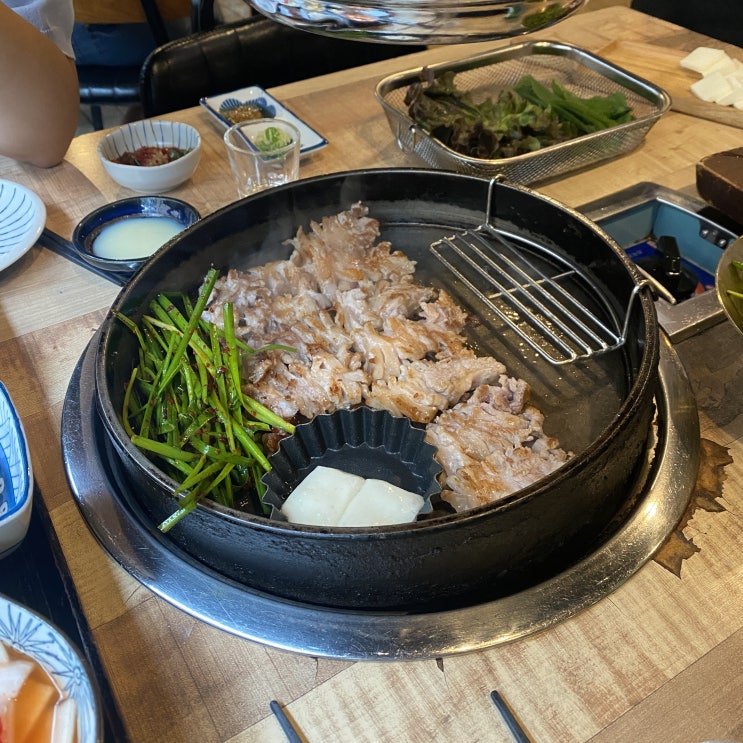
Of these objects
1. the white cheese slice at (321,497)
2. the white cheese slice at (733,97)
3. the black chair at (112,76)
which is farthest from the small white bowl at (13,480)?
the black chair at (112,76)

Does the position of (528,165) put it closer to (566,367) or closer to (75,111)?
(566,367)

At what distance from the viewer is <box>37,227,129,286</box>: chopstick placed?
2.27m

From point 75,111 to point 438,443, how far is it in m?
2.31

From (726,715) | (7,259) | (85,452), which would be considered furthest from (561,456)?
(7,259)

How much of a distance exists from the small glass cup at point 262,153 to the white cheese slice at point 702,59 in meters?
2.10

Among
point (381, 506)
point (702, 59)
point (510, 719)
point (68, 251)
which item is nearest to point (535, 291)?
point (381, 506)

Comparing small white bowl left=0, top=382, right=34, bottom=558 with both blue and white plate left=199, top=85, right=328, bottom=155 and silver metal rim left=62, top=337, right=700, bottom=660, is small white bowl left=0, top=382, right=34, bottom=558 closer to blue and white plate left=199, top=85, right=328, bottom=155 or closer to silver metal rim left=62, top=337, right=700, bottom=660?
silver metal rim left=62, top=337, right=700, bottom=660

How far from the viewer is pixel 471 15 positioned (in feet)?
2.76

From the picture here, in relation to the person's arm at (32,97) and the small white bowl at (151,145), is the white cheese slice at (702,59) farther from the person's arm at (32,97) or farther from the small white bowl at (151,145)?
the person's arm at (32,97)

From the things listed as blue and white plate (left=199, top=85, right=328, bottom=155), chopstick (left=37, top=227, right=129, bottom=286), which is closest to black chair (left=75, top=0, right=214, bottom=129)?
blue and white plate (left=199, top=85, right=328, bottom=155)

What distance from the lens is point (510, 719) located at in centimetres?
120

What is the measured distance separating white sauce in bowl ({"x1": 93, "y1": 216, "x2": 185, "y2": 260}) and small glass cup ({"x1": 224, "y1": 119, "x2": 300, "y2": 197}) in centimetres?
34

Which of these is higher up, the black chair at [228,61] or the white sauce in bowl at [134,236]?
the black chair at [228,61]

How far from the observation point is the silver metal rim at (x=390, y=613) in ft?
4.29
